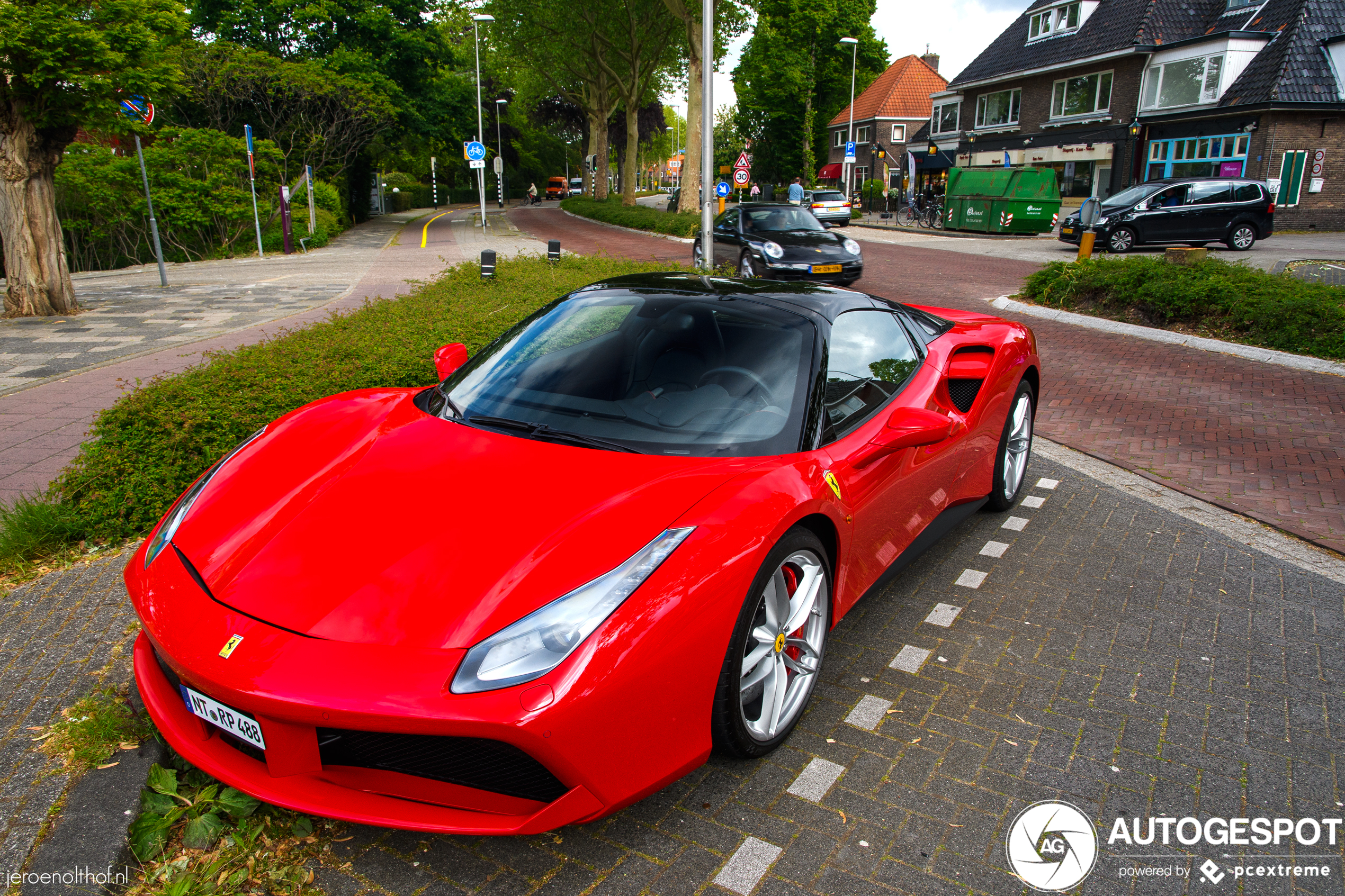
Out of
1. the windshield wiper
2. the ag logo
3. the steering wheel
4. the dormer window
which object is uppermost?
the dormer window

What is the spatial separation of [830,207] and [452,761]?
35957mm

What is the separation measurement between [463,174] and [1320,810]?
72.5 meters

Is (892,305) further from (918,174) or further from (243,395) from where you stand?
(918,174)

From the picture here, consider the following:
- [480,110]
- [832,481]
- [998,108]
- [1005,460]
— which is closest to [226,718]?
[832,481]

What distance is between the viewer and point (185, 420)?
4.21 meters

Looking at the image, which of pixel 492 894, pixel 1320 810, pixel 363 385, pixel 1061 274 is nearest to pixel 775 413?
pixel 492 894

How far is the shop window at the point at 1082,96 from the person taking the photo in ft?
113

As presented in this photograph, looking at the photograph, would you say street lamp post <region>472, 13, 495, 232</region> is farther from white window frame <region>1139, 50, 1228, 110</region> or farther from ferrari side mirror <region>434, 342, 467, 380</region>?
ferrari side mirror <region>434, 342, 467, 380</region>

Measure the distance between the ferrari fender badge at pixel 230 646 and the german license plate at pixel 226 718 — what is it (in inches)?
4.7

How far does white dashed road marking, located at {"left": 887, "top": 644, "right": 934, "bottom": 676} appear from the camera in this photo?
314cm

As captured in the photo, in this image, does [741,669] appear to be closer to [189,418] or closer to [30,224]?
[189,418]

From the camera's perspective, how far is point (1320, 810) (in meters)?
2.41

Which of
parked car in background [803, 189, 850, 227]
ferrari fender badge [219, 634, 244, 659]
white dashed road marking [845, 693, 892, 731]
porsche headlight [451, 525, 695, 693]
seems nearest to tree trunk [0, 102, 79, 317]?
ferrari fender badge [219, 634, 244, 659]

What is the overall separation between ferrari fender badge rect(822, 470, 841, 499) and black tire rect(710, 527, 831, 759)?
0.63 feet
